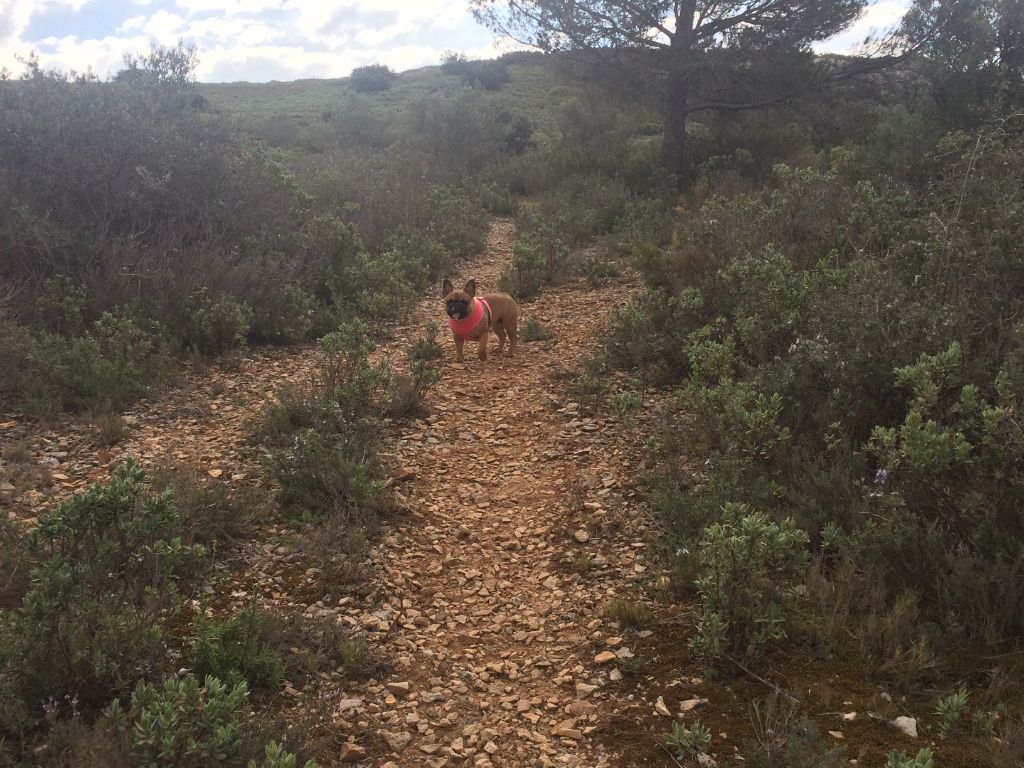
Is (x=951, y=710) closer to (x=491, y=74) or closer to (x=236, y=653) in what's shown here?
(x=236, y=653)

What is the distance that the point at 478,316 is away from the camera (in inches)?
271

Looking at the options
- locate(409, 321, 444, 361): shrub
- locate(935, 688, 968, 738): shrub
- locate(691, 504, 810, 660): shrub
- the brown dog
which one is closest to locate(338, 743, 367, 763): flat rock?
locate(691, 504, 810, 660): shrub

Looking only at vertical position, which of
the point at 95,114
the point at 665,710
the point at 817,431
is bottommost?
the point at 665,710

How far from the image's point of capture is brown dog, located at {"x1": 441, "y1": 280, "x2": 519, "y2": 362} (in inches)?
266

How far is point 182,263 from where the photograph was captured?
7.55 metres

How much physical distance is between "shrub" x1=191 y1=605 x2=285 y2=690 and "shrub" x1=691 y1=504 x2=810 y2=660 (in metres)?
1.90

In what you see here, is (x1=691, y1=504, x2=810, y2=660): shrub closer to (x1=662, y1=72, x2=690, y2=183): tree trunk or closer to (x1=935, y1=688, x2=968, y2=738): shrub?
(x1=935, y1=688, x2=968, y2=738): shrub

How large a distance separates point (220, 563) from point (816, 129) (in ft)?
52.7

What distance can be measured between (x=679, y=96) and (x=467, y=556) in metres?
13.3

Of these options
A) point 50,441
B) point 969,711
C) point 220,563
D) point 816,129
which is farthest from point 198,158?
point 816,129

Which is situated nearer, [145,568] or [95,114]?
[145,568]

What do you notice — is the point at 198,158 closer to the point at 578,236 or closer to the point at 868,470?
the point at 578,236

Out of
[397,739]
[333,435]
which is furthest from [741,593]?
[333,435]

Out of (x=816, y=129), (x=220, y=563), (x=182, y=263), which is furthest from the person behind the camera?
(x=816, y=129)
